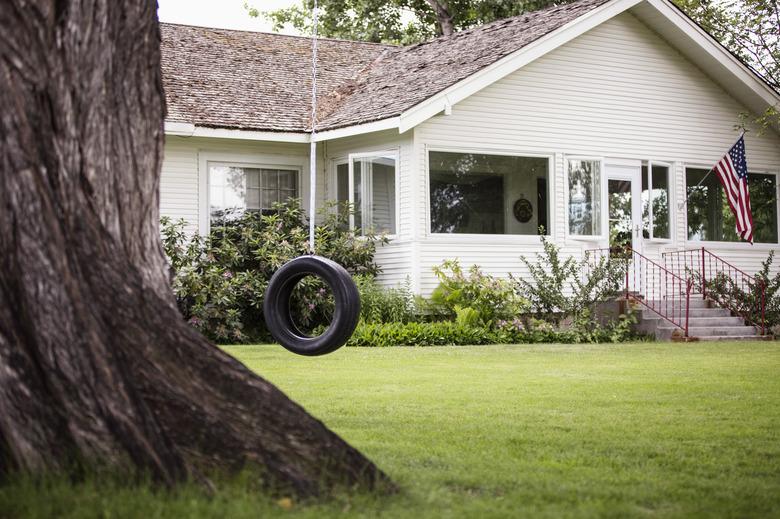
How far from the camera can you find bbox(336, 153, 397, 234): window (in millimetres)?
17406

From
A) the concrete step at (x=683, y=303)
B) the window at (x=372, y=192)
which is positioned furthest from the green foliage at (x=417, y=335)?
the concrete step at (x=683, y=303)

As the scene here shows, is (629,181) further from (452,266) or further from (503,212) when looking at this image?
(452,266)

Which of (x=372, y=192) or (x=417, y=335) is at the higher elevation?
(x=372, y=192)

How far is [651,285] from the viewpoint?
61.3ft

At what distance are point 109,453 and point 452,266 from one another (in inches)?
513

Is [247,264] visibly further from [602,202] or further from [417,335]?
[602,202]

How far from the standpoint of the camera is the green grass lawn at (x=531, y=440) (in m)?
3.91

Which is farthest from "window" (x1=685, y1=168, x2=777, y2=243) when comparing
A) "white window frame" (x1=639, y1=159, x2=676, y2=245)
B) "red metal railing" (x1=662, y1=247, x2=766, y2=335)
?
"red metal railing" (x1=662, y1=247, x2=766, y2=335)

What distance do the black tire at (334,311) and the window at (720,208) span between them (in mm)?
11531

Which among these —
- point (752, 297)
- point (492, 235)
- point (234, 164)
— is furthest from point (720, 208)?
point (234, 164)

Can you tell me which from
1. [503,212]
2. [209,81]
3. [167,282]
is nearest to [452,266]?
[503,212]

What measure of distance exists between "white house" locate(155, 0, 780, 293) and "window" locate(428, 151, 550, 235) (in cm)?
2

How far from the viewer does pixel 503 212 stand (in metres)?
17.7

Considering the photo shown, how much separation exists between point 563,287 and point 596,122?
10.5ft
